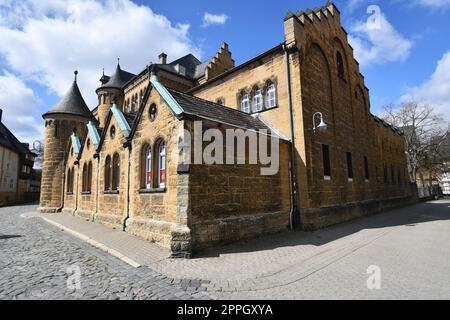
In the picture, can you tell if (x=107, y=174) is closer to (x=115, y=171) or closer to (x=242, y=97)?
(x=115, y=171)

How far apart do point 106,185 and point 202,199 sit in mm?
8143

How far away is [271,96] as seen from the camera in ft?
45.3

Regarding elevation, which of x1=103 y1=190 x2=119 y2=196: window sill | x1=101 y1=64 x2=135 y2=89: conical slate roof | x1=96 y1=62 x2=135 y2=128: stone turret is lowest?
x1=103 y1=190 x2=119 y2=196: window sill

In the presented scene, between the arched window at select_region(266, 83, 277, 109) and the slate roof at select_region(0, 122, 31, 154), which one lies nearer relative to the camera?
the arched window at select_region(266, 83, 277, 109)

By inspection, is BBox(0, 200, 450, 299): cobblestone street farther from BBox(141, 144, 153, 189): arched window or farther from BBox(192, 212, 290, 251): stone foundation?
BBox(141, 144, 153, 189): arched window

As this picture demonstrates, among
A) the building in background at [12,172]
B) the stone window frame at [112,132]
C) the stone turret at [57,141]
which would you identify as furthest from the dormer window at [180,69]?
the building in background at [12,172]

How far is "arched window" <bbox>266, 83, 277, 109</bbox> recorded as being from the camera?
13494mm

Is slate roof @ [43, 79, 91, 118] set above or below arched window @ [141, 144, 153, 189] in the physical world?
above

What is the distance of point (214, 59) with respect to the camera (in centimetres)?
2416

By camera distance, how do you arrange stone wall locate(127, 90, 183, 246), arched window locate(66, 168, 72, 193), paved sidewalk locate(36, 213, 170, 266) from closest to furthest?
paved sidewalk locate(36, 213, 170, 266) < stone wall locate(127, 90, 183, 246) < arched window locate(66, 168, 72, 193)

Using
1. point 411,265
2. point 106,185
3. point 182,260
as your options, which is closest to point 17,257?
Result: point 182,260

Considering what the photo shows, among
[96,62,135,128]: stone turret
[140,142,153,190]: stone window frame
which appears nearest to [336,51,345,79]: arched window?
[140,142,153,190]: stone window frame

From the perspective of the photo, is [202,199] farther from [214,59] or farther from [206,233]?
[214,59]

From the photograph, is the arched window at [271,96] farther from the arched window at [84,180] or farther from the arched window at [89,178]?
the arched window at [84,180]
